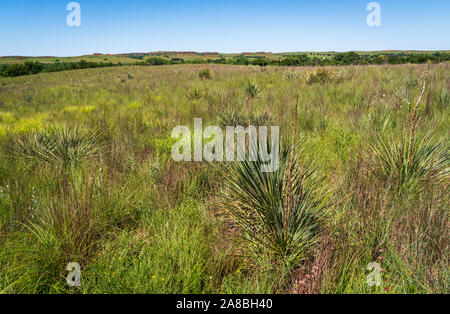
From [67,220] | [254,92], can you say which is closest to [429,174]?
[67,220]

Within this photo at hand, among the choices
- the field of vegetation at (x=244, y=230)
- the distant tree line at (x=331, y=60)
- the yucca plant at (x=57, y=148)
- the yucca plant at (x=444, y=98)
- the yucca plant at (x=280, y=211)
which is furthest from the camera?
the distant tree line at (x=331, y=60)

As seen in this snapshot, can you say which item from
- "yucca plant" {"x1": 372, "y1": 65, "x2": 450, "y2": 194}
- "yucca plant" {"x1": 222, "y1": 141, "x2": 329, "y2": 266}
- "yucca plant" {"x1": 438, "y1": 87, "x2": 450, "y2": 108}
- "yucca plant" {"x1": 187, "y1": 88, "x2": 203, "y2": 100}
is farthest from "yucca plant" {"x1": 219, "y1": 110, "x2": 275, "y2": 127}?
"yucca plant" {"x1": 438, "y1": 87, "x2": 450, "y2": 108}

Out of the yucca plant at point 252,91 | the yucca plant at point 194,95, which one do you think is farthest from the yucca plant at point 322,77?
the yucca plant at point 194,95

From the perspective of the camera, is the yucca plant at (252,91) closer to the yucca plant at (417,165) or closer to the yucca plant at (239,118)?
the yucca plant at (239,118)

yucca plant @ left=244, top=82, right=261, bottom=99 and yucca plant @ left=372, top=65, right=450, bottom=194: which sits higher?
yucca plant @ left=244, top=82, right=261, bottom=99

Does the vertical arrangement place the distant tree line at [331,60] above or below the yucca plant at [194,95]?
above

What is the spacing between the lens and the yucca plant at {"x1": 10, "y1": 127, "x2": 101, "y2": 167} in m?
3.40

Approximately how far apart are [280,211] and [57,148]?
3381 millimetres

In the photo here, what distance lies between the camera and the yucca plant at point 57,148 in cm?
340

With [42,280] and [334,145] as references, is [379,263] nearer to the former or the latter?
[42,280]

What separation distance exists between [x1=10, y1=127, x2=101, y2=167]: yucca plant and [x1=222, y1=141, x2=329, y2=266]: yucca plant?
2623 mm

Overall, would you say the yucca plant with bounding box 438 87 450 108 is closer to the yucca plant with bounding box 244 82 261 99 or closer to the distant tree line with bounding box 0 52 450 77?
the distant tree line with bounding box 0 52 450 77

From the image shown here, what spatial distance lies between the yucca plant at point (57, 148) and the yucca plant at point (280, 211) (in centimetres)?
262
